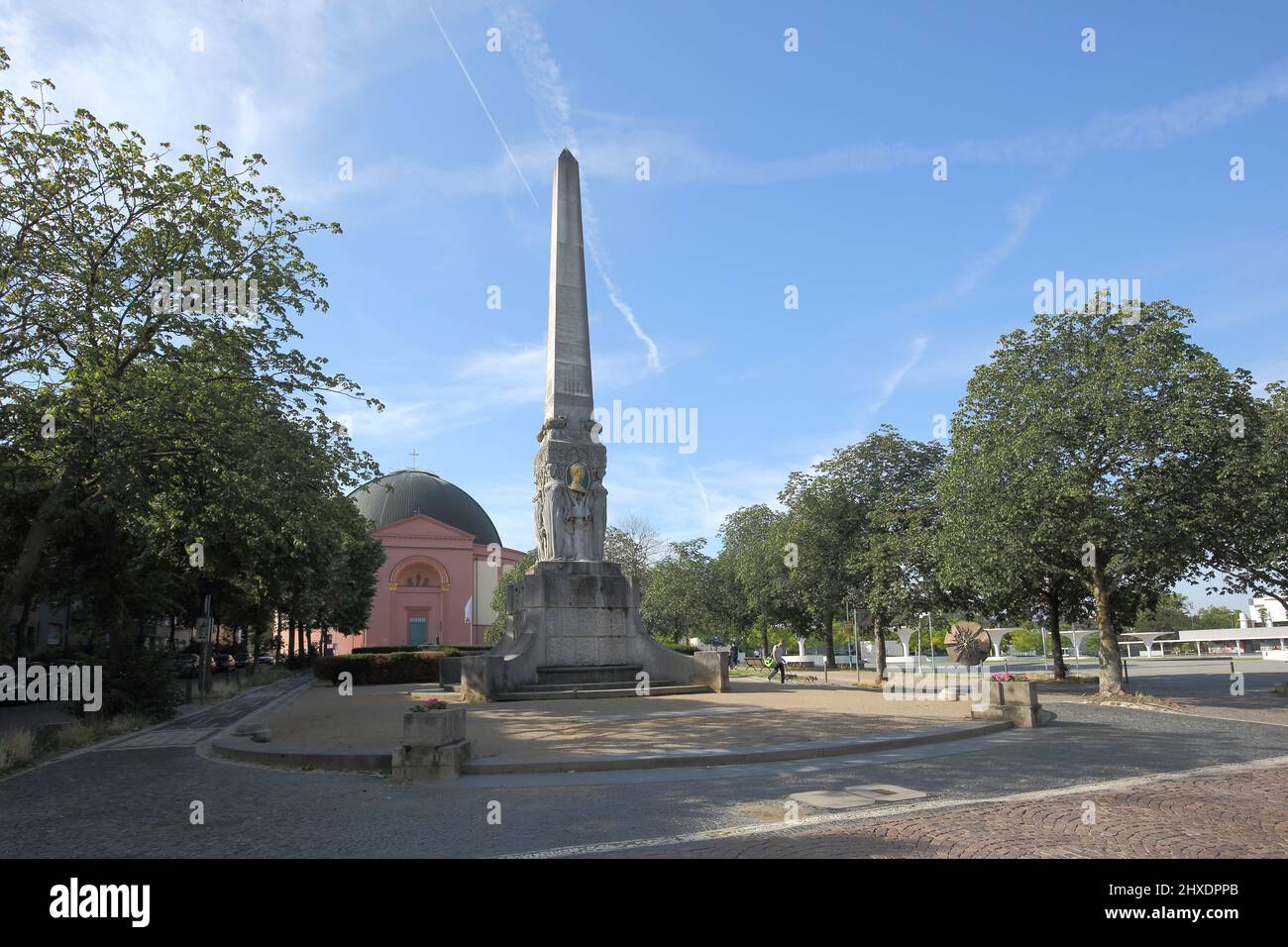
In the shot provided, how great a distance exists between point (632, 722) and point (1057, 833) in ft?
29.2

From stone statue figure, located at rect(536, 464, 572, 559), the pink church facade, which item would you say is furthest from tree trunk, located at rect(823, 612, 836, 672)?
the pink church facade

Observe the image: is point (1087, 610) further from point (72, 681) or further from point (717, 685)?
point (72, 681)

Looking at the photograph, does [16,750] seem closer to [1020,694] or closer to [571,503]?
[571,503]

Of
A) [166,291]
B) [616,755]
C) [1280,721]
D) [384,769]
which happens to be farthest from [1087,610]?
[166,291]

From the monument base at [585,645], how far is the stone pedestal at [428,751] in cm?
906

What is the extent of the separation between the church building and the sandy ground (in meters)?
58.8

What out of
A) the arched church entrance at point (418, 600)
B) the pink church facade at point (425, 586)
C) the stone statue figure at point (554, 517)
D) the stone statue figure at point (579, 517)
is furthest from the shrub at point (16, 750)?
the arched church entrance at point (418, 600)

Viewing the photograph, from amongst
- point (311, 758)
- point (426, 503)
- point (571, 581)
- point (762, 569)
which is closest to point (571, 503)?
point (571, 581)

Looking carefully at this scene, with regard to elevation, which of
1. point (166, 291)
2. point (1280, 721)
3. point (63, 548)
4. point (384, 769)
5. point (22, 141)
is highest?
point (22, 141)

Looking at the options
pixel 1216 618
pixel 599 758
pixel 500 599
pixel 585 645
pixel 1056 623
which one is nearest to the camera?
pixel 599 758

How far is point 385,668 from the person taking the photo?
37.1 m

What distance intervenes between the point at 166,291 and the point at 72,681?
9.02m

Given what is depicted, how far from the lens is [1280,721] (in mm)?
17125
